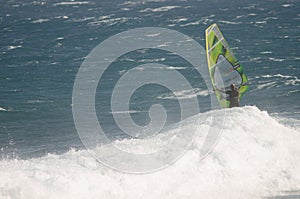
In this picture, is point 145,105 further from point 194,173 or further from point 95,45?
point 95,45

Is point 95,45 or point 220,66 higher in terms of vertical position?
point 220,66

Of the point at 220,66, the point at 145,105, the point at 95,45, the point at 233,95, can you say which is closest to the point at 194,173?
the point at 233,95

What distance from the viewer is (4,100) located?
1046 inches

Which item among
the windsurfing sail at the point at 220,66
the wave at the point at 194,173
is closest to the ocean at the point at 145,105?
the wave at the point at 194,173

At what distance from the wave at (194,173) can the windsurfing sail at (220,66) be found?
326 cm

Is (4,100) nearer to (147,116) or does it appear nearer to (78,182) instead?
(147,116)

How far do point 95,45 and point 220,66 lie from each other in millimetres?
19117

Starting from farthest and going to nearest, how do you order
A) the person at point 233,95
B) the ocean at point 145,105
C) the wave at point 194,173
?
the person at point 233,95 < the ocean at point 145,105 < the wave at point 194,173

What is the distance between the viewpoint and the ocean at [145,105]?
45.8 feet

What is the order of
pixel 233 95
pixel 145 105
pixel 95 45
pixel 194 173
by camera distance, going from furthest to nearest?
pixel 95 45
pixel 145 105
pixel 233 95
pixel 194 173

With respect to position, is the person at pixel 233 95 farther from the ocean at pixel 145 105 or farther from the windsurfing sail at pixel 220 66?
the ocean at pixel 145 105

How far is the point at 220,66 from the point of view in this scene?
20.1 meters

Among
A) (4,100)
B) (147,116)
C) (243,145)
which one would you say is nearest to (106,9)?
(4,100)

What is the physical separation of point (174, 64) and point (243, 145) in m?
17.0
